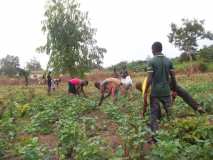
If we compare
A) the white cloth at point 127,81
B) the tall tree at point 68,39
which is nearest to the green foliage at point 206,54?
the tall tree at point 68,39

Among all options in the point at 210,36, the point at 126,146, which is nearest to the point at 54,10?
the point at 126,146

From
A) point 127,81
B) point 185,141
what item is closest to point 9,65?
point 127,81

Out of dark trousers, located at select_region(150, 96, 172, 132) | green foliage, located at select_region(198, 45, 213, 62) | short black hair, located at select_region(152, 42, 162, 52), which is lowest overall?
dark trousers, located at select_region(150, 96, 172, 132)

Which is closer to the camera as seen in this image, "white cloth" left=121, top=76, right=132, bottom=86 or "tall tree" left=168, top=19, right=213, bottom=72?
"white cloth" left=121, top=76, right=132, bottom=86

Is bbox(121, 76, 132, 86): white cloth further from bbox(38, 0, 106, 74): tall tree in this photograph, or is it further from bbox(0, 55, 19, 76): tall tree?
bbox(0, 55, 19, 76): tall tree

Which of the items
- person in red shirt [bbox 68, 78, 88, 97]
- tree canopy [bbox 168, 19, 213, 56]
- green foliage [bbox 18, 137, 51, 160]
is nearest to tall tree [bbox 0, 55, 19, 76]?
tree canopy [bbox 168, 19, 213, 56]

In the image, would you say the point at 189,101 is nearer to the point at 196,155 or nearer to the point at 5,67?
the point at 196,155

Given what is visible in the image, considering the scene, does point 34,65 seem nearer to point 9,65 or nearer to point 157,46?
point 9,65

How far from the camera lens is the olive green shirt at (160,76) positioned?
7.20m

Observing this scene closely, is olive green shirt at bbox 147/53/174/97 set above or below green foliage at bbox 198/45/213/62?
below

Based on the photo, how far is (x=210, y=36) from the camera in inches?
2245

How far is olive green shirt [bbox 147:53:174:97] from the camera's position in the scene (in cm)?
720

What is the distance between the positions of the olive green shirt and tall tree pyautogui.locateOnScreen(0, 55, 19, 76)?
59486 millimetres

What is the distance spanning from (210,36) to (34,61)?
33.0 meters
